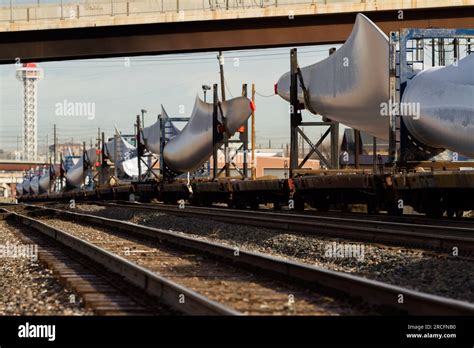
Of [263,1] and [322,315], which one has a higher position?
[263,1]

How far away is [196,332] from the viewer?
6523mm

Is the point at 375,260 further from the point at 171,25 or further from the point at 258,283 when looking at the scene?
the point at 171,25

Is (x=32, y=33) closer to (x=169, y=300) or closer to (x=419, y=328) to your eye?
(x=169, y=300)

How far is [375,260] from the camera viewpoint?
489 inches

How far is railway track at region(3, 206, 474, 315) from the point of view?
748 cm

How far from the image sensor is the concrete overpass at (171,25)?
33500 mm

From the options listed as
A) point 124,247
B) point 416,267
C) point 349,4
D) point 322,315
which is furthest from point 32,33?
point 322,315

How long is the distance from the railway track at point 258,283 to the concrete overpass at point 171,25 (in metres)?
19.8

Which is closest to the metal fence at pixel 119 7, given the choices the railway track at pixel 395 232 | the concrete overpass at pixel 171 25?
the concrete overpass at pixel 171 25

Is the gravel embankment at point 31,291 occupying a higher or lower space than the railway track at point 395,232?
lower

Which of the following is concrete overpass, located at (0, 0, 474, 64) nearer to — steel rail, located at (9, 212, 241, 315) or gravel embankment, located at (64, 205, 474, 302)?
gravel embankment, located at (64, 205, 474, 302)

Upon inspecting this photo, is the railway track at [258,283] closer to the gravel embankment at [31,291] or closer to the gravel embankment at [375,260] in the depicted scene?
the gravel embankment at [31,291]

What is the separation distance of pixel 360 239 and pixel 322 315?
320 inches

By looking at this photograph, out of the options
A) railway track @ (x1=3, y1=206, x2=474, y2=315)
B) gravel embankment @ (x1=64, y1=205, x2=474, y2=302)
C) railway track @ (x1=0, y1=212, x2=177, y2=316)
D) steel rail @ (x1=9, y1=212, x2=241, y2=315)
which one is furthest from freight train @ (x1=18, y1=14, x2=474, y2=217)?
railway track @ (x1=0, y1=212, x2=177, y2=316)
